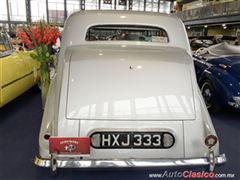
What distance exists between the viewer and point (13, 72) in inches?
165

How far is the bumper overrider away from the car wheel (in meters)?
2.70

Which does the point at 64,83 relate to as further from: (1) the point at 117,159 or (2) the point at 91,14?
(2) the point at 91,14

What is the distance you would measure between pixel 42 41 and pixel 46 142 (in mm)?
2325

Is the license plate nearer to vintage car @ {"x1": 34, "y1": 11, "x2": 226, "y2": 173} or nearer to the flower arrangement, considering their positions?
vintage car @ {"x1": 34, "y1": 11, "x2": 226, "y2": 173}

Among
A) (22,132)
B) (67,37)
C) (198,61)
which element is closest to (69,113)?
(67,37)

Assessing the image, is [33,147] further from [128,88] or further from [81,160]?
[128,88]

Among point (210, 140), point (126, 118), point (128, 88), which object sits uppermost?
point (128, 88)

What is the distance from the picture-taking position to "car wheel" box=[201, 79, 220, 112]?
14.8 ft

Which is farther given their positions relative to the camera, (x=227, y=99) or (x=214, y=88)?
(x=214, y=88)

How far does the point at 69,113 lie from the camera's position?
2.03 m

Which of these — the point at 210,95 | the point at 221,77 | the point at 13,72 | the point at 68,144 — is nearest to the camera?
the point at 68,144

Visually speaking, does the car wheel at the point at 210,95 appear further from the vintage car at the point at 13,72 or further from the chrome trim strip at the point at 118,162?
the vintage car at the point at 13,72

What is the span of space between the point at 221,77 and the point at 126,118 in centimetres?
288

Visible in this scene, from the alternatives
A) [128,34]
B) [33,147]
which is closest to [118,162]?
[33,147]
